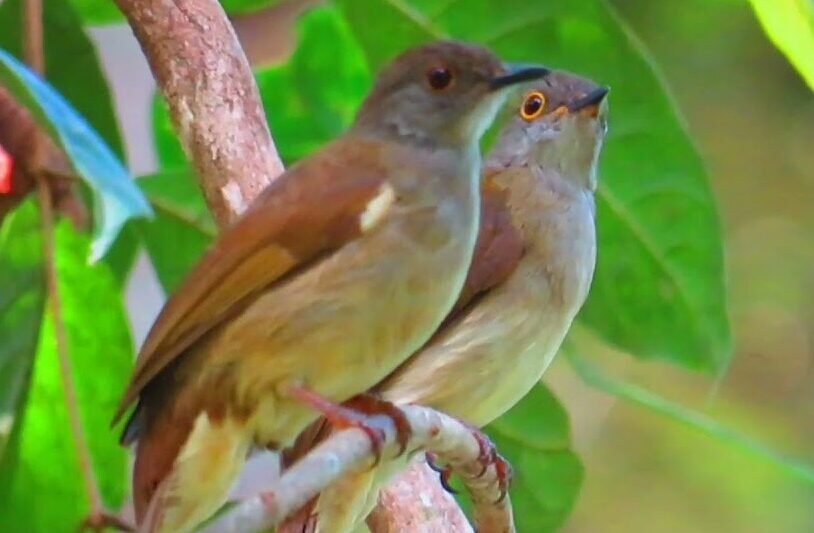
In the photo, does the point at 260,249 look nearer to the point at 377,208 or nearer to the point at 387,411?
the point at 377,208

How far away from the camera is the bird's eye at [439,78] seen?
2340 millimetres

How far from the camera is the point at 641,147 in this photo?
2.64 meters

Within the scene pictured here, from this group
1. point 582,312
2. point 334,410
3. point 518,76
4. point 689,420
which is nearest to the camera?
point 334,410

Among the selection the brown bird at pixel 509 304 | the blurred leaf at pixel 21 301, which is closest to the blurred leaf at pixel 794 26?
the brown bird at pixel 509 304

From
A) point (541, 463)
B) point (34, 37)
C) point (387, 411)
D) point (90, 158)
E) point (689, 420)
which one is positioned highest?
point (90, 158)

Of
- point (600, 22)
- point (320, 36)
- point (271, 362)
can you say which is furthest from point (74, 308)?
point (600, 22)

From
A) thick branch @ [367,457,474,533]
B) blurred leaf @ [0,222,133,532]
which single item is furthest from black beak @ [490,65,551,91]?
blurred leaf @ [0,222,133,532]

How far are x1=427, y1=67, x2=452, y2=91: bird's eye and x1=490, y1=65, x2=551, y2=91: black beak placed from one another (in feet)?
0.21

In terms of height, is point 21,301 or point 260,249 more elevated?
point 260,249

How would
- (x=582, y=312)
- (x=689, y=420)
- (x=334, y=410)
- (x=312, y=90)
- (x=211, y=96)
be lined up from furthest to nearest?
1. (x=312, y=90)
2. (x=582, y=312)
3. (x=689, y=420)
4. (x=211, y=96)
5. (x=334, y=410)

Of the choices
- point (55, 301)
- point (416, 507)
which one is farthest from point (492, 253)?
point (55, 301)

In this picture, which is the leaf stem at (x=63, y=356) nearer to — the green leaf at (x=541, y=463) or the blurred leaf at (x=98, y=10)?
the blurred leaf at (x=98, y=10)

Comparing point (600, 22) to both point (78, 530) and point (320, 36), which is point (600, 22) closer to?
point (320, 36)

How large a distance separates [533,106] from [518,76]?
67 cm
